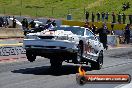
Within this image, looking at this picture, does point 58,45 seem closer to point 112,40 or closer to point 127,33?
point 112,40

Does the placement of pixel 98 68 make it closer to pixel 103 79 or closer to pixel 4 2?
pixel 103 79

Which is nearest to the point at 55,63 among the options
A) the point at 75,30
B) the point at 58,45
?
the point at 58,45

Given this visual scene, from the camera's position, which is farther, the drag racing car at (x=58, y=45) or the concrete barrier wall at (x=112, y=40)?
the concrete barrier wall at (x=112, y=40)

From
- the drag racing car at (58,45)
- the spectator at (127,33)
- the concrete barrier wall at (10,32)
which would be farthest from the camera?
the spectator at (127,33)

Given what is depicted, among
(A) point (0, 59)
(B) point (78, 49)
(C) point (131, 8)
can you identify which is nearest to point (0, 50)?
(A) point (0, 59)

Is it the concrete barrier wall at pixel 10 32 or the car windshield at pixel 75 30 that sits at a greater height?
the car windshield at pixel 75 30

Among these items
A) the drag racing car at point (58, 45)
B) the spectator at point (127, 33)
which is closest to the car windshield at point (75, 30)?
the drag racing car at point (58, 45)

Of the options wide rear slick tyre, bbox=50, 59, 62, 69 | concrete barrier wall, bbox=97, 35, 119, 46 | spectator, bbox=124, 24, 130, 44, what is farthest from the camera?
spectator, bbox=124, 24, 130, 44

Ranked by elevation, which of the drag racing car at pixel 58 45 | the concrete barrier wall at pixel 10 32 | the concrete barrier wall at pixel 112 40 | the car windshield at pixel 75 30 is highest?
the car windshield at pixel 75 30

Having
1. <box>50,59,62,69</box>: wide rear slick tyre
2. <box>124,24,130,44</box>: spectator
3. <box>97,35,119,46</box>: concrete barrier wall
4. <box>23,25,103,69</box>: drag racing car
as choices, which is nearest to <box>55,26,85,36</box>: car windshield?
<box>23,25,103,69</box>: drag racing car

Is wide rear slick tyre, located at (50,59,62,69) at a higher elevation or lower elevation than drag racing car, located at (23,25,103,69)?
lower

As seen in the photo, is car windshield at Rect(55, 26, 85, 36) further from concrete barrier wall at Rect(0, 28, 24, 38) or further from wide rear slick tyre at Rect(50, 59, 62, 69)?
concrete barrier wall at Rect(0, 28, 24, 38)

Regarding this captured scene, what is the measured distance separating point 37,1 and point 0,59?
2086 inches

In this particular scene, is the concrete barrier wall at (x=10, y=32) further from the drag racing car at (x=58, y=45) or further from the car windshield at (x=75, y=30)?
the drag racing car at (x=58, y=45)
